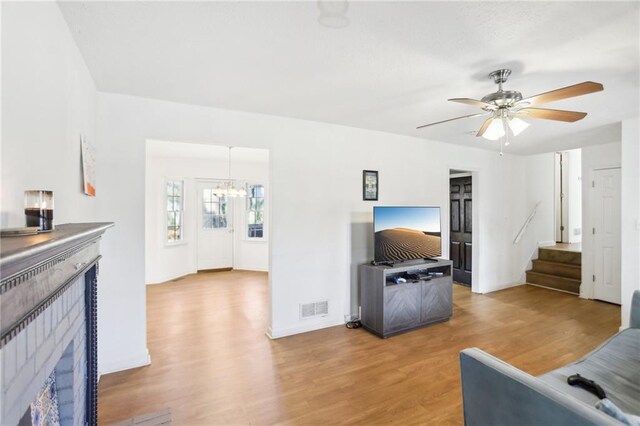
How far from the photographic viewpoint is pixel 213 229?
6.83m

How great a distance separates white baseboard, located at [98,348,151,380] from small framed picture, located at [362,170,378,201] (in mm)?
2872

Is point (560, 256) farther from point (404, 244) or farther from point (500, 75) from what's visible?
point (500, 75)

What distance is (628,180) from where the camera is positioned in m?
3.40

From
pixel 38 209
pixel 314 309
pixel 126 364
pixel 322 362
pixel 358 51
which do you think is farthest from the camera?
pixel 314 309

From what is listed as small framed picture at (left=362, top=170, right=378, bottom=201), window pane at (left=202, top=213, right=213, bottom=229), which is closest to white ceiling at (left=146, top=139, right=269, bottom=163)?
window pane at (left=202, top=213, right=213, bottom=229)

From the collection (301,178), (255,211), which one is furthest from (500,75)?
(255,211)

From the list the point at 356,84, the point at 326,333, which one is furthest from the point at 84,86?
the point at 326,333

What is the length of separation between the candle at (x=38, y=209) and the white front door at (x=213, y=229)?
5.82 meters

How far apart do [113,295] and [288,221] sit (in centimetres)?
176

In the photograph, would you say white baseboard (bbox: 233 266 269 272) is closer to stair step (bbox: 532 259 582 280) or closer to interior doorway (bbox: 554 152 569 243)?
stair step (bbox: 532 259 582 280)

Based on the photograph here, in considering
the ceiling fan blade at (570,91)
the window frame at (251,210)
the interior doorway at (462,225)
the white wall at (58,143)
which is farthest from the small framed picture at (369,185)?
the window frame at (251,210)

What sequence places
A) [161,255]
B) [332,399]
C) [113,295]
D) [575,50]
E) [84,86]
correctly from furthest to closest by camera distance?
[161,255] → [113,295] → [332,399] → [84,86] → [575,50]

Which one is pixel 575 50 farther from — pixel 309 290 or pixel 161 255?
pixel 161 255

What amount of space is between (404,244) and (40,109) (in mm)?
3336
